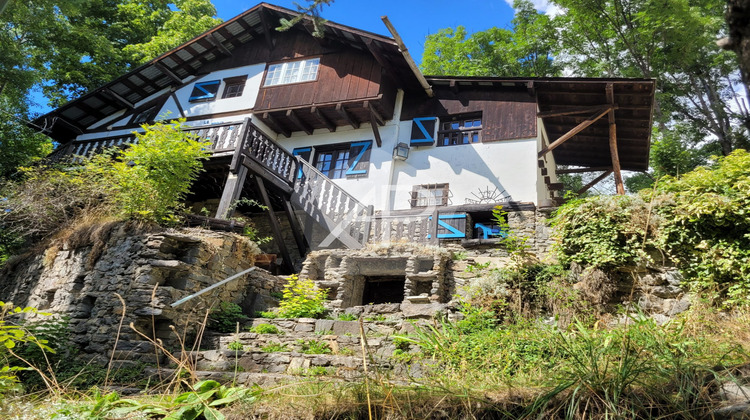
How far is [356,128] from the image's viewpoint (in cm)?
1379

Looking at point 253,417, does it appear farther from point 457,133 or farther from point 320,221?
point 457,133

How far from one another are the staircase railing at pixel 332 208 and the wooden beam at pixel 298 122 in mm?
2072

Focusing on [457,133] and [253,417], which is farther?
[457,133]

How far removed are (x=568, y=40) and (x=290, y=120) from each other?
1197cm

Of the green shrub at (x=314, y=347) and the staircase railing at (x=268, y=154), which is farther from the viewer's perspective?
the staircase railing at (x=268, y=154)

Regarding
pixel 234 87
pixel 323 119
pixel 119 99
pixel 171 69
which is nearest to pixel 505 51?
pixel 323 119

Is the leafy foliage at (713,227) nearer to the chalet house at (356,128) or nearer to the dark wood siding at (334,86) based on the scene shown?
the chalet house at (356,128)

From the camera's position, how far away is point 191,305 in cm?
732

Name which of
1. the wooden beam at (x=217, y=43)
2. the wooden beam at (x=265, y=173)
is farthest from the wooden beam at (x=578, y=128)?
the wooden beam at (x=217, y=43)

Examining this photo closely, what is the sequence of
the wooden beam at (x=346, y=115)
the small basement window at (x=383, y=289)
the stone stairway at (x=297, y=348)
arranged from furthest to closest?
the wooden beam at (x=346, y=115)
the small basement window at (x=383, y=289)
the stone stairway at (x=297, y=348)

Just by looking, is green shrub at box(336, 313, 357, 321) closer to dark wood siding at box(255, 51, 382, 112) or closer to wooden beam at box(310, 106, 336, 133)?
dark wood siding at box(255, 51, 382, 112)

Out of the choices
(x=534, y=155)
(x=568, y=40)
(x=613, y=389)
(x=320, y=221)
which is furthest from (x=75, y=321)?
(x=568, y=40)

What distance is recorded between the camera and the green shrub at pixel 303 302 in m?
7.76

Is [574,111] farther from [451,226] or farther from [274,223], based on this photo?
[274,223]
